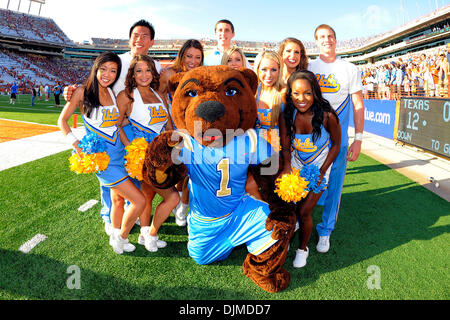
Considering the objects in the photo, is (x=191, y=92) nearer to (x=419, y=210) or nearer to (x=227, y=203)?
(x=227, y=203)

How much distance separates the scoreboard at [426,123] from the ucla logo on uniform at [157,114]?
5.25 m

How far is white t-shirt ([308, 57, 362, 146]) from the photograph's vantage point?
106 inches

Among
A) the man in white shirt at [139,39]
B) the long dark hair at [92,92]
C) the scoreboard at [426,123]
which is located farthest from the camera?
the scoreboard at [426,123]

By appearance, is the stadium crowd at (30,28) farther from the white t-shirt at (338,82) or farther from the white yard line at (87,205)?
the white t-shirt at (338,82)

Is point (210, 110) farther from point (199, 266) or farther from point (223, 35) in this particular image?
point (223, 35)

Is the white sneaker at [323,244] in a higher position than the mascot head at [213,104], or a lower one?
lower

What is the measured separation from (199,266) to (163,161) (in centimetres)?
106

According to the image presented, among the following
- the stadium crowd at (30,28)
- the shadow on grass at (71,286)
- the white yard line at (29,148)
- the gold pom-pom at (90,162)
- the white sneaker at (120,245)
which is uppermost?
the stadium crowd at (30,28)

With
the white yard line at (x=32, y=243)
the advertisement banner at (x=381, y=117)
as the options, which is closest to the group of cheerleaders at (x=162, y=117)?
the white yard line at (x=32, y=243)

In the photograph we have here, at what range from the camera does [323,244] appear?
2775mm

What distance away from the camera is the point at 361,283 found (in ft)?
7.50

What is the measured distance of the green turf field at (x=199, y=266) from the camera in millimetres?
2179

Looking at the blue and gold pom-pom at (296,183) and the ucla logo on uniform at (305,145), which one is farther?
the ucla logo on uniform at (305,145)
